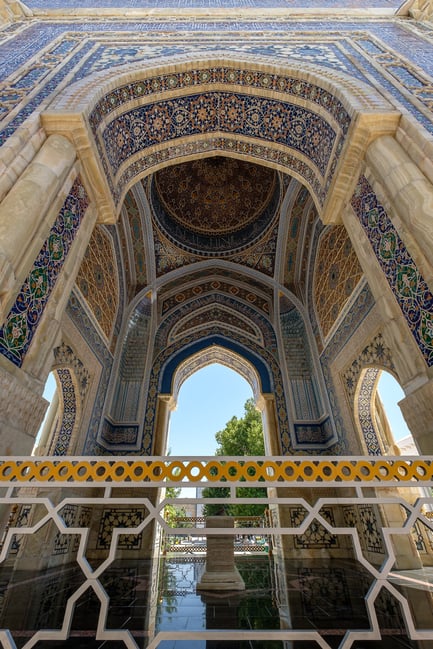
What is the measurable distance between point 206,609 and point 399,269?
2.31 meters

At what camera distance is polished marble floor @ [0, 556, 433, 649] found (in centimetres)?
139

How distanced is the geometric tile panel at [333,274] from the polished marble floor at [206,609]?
289 cm

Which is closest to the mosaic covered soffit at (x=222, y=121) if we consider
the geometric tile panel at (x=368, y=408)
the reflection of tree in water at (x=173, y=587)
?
the geometric tile panel at (x=368, y=408)

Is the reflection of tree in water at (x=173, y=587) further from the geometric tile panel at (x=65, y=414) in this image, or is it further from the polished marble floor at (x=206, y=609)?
the geometric tile panel at (x=65, y=414)

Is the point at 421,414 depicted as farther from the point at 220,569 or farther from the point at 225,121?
the point at 225,121

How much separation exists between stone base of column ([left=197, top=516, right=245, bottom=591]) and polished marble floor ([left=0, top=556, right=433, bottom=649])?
109 mm

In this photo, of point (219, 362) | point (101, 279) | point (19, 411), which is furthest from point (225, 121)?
point (219, 362)

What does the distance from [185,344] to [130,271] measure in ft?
5.11

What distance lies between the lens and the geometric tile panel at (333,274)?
13.4ft

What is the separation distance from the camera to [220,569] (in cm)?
282

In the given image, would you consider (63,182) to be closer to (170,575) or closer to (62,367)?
(62,367)

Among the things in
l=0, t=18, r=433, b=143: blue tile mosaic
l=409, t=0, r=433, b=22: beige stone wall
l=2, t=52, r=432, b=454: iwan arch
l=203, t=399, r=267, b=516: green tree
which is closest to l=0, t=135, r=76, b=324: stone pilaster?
l=2, t=52, r=432, b=454: iwan arch

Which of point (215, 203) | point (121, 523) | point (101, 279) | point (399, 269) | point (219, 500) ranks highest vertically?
point (215, 203)

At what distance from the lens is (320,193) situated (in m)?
3.00
